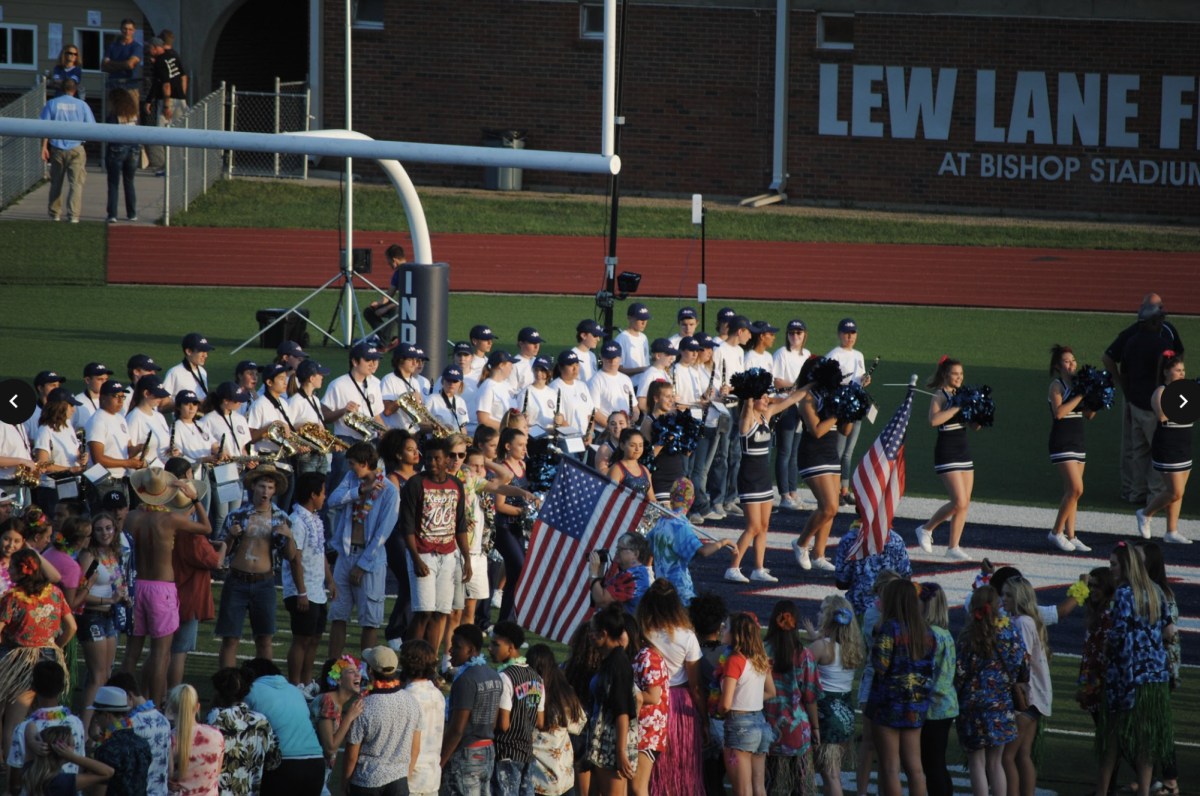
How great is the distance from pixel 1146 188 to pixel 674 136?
951cm

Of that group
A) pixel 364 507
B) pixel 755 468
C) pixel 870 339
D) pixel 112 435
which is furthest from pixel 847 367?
pixel 870 339

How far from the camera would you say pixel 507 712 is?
7.32m

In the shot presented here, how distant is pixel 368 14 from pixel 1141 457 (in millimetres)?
21155

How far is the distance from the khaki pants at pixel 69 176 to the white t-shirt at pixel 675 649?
1866 centimetres

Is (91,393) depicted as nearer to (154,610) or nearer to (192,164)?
(154,610)

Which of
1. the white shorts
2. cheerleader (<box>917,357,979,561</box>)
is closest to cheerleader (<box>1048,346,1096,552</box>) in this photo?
cheerleader (<box>917,357,979,561</box>)

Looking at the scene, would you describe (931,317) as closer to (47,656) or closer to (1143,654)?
(1143,654)

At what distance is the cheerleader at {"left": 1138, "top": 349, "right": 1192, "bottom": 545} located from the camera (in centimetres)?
1339

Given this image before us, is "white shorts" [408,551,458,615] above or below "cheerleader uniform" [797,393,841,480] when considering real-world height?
Result: below

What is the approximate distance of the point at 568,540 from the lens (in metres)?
9.85

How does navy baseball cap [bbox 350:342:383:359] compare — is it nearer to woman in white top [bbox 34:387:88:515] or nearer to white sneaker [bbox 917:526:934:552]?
woman in white top [bbox 34:387:88:515]

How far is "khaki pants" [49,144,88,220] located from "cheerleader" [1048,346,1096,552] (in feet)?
54.2

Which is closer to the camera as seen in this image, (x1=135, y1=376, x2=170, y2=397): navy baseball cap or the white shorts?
the white shorts

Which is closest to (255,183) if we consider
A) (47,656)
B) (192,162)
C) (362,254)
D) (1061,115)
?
(192,162)
